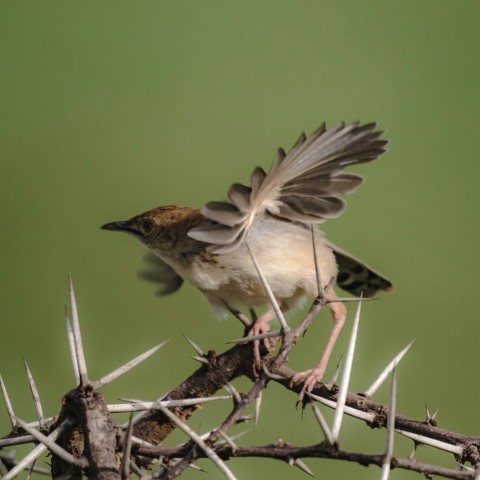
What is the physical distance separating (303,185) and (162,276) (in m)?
1.34

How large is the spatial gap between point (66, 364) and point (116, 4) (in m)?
4.00

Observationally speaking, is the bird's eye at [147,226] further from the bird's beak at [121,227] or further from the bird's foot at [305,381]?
the bird's foot at [305,381]

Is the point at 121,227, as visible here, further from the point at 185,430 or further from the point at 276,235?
the point at 185,430

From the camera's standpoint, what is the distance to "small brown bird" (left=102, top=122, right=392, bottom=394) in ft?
10.0

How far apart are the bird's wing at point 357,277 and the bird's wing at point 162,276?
Answer: 2.54 ft

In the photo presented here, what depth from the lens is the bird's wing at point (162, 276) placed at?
4.39m

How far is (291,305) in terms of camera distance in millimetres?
4102

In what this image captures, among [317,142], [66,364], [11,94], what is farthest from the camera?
[11,94]

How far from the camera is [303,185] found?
3277mm

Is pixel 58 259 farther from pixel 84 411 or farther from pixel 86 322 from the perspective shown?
pixel 84 411

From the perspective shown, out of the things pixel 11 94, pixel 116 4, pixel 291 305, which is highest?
pixel 116 4

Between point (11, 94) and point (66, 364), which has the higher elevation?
point (11, 94)

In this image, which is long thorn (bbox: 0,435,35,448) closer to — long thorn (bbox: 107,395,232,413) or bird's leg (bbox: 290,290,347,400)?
long thorn (bbox: 107,395,232,413)

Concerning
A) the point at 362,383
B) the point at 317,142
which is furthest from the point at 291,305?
the point at 317,142
